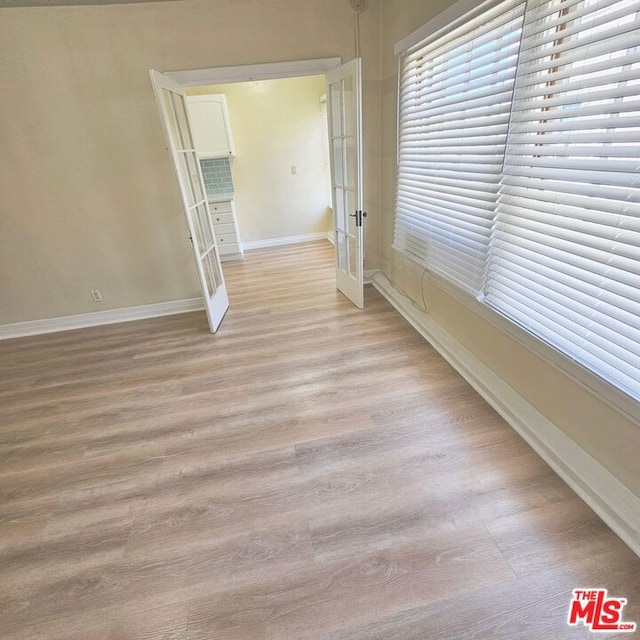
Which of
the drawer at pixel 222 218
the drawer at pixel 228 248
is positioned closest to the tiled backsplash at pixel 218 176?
the drawer at pixel 222 218

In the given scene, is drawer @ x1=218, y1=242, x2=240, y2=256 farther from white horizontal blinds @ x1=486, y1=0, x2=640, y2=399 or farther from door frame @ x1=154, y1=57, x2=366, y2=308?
white horizontal blinds @ x1=486, y1=0, x2=640, y2=399

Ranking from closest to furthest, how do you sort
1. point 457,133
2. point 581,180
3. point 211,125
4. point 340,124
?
point 581,180 < point 457,133 < point 340,124 < point 211,125

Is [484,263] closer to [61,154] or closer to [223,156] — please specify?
[61,154]

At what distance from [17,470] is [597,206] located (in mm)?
3001

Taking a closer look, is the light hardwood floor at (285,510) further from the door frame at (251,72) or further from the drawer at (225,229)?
the drawer at (225,229)

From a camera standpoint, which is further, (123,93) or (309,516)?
(123,93)

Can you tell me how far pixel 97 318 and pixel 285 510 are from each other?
2.92 m

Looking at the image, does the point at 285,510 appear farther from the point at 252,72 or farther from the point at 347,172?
the point at 252,72

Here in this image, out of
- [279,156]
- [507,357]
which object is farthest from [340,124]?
[279,156]

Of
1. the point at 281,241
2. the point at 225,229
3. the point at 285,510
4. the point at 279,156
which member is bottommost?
the point at 285,510

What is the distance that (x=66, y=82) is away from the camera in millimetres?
2695

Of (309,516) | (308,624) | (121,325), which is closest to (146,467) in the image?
(309,516)

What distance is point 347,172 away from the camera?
3090 millimetres

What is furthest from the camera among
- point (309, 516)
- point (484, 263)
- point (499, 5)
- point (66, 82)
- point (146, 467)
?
point (66, 82)
